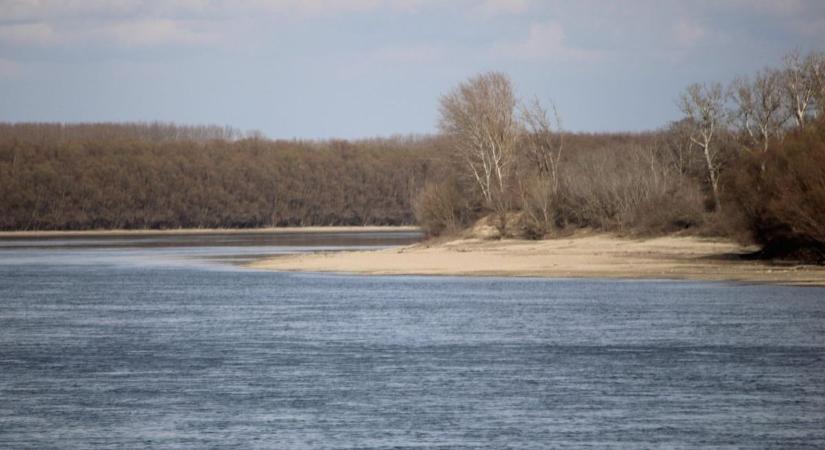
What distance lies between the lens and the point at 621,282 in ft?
145

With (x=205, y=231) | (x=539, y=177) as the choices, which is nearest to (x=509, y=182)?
(x=539, y=177)

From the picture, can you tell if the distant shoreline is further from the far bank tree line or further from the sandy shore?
the sandy shore

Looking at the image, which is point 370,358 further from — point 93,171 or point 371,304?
point 93,171

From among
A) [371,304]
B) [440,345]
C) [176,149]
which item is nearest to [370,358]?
[440,345]

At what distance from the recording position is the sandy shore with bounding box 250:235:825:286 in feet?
145

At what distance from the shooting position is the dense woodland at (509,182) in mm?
46781

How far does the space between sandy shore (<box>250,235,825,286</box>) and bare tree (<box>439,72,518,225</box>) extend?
353 inches

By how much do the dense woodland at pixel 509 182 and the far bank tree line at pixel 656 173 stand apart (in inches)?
3.5

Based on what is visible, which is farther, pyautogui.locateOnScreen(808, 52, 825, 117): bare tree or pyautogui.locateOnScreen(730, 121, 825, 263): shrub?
pyautogui.locateOnScreen(808, 52, 825, 117): bare tree

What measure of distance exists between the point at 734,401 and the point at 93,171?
15103cm

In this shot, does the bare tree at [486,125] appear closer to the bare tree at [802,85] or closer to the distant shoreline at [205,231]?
the bare tree at [802,85]

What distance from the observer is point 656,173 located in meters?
66.8

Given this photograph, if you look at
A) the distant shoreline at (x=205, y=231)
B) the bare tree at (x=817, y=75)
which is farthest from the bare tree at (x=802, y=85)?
the distant shoreline at (x=205, y=231)

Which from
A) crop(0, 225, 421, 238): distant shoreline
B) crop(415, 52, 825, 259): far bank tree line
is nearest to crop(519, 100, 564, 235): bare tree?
crop(415, 52, 825, 259): far bank tree line
